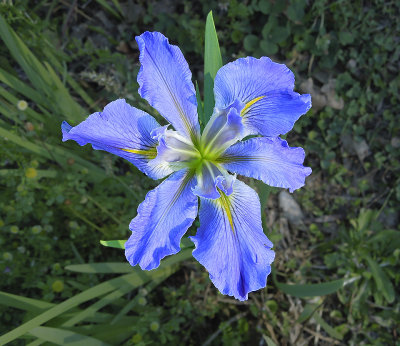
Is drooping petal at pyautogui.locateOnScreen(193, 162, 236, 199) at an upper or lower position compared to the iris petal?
lower

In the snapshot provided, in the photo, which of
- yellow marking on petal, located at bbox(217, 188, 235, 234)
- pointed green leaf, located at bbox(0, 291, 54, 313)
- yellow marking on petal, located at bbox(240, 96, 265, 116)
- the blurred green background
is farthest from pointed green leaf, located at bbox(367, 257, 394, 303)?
pointed green leaf, located at bbox(0, 291, 54, 313)

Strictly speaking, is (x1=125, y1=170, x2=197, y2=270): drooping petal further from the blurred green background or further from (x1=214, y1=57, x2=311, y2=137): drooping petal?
the blurred green background

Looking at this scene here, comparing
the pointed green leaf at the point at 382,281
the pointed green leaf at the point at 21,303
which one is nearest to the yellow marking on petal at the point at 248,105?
the pointed green leaf at the point at 21,303

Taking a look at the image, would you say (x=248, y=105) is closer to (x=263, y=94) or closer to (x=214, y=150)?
(x=263, y=94)

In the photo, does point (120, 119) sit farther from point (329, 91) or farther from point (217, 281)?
point (329, 91)

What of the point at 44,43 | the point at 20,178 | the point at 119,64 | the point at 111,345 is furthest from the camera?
the point at 119,64

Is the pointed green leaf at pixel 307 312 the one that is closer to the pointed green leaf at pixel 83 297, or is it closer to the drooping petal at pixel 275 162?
the pointed green leaf at pixel 83 297

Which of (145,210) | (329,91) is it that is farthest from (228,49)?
(145,210)
